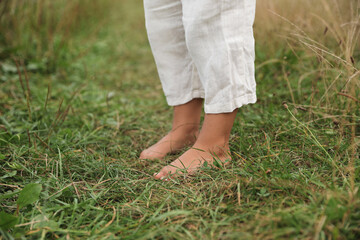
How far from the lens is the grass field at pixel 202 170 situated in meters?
0.78

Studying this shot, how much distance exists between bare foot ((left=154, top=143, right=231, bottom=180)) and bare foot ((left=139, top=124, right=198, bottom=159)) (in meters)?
0.16

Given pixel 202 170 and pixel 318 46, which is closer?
pixel 202 170

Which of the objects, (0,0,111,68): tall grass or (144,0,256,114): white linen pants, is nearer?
(144,0,256,114): white linen pants

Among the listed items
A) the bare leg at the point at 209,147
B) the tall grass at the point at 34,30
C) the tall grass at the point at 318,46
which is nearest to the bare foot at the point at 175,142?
the bare leg at the point at 209,147

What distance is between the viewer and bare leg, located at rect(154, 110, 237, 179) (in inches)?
41.4

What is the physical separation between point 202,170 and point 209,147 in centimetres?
9

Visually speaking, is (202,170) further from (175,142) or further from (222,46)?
(222,46)

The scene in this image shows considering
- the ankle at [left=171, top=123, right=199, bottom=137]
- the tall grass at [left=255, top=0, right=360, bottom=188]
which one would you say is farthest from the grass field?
the ankle at [left=171, top=123, right=199, bottom=137]

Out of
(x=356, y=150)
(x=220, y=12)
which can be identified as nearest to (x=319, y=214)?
(x=356, y=150)

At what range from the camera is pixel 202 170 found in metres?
1.05

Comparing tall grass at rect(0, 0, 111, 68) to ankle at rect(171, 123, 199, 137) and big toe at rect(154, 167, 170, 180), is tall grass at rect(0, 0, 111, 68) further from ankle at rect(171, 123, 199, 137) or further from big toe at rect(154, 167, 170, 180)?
big toe at rect(154, 167, 170, 180)

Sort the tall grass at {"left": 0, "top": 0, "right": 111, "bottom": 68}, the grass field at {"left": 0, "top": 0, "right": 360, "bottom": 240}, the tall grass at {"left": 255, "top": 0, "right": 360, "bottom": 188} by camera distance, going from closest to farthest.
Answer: the grass field at {"left": 0, "top": 0, "right": 360, "bottom": 240} → the tall grass at {"left": 255, "top": 0, "right": 360, "bottom": 188} → the tall grass at {"left": 0, "top": 0, "right": 111, "bottom": 68}

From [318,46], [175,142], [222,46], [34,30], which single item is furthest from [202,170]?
[34,30]

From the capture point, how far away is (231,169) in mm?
977
